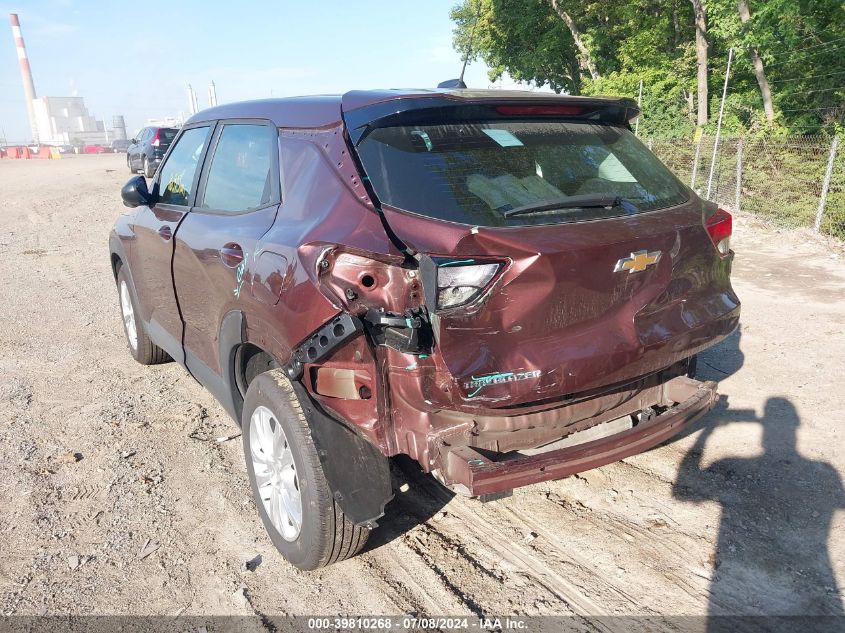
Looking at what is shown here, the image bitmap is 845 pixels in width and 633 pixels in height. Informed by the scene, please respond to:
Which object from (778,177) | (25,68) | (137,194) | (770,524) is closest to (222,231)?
(137,194)

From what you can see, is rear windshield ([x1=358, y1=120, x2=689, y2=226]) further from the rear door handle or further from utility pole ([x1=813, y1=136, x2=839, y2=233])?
utility pole ([x1=813, y1=136, x2=839, y2=233])

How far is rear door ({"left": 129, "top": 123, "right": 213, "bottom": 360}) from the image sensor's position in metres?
3.90

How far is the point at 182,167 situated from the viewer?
4.16 meters

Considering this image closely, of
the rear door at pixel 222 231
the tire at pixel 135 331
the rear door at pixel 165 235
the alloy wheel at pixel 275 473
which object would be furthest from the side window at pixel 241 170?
the tire at pixel 135 331

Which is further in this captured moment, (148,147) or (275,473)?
(148,147)

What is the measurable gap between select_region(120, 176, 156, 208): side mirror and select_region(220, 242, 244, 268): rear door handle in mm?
1411

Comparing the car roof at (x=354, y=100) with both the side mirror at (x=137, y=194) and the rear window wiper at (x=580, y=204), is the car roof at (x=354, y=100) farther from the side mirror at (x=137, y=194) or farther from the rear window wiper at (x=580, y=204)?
the side mirror at (x=137, y=194)

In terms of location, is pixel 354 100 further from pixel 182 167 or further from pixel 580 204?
pixel 182 167

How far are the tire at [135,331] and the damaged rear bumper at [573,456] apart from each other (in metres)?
3.40

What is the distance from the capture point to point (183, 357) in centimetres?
407

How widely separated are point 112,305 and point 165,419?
11.5 feet

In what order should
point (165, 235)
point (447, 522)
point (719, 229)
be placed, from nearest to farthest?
point (719, 229)
point (447, 522)
point (165, 235)

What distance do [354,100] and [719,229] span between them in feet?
5.76

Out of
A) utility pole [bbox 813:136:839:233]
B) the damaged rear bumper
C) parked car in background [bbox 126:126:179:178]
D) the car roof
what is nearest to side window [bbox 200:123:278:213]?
the car roof
